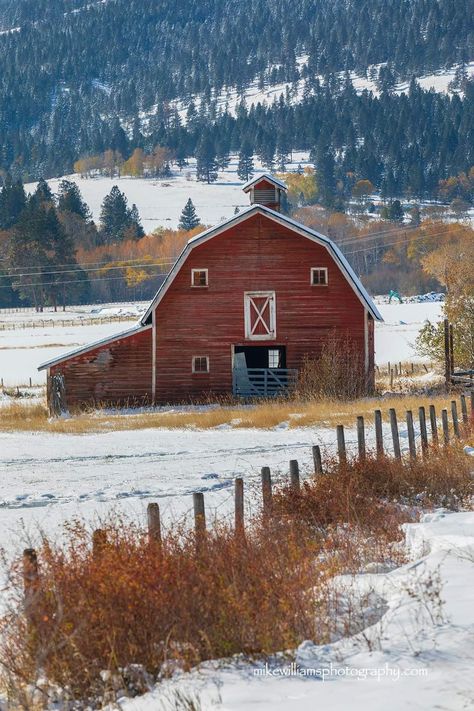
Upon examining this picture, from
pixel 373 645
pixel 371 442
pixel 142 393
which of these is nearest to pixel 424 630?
pixel 373 645

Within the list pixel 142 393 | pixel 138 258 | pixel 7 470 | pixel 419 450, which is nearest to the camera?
pixel 419 450

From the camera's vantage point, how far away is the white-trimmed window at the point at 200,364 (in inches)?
1470

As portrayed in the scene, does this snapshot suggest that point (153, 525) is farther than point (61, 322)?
No

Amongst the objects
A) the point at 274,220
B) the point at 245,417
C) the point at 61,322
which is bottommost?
the point at 245,417

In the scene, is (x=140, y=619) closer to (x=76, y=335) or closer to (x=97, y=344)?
(x=97, y=344)

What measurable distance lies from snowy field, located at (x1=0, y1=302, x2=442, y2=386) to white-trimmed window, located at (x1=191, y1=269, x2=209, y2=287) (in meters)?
21.1

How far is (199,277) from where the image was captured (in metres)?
37.2

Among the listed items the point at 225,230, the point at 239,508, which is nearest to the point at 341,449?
the point at 239,508

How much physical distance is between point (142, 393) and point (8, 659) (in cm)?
3057

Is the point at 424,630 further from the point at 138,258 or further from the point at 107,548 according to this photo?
the point at 138,258

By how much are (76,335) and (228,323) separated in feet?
155

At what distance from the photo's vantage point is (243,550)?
8.12m

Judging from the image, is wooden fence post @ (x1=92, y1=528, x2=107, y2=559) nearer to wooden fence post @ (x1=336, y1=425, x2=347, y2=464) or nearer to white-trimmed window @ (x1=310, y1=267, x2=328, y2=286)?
wooden fence post @ (x1=336, y1=425, x2=347, y2=464)

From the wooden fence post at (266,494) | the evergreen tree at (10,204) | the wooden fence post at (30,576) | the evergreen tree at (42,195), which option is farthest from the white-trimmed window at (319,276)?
the evergreen tree at (10,204)
